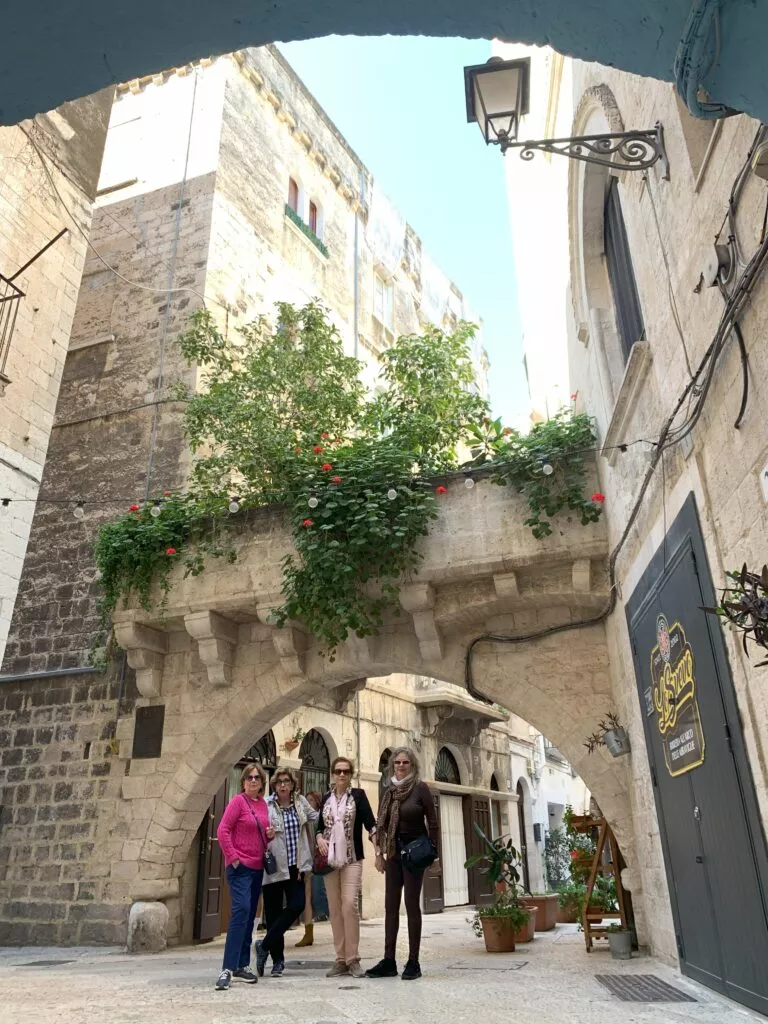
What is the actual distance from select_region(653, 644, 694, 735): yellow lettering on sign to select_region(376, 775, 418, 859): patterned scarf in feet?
5.31

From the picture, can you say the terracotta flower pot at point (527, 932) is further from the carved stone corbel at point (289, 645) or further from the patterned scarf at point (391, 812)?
the carved stone corbel at point (289, 645)

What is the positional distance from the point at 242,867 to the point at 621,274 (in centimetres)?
494

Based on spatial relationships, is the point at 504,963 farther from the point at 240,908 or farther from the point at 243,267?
the point at 243,267

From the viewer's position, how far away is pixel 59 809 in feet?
28.1

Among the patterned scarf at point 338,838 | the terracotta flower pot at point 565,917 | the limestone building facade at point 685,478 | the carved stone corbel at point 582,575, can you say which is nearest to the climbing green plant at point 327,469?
the carved stone corbel at point 582,575

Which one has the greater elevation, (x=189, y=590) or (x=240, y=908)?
(x=189, y=590)

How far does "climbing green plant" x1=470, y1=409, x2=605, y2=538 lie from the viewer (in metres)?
6.90

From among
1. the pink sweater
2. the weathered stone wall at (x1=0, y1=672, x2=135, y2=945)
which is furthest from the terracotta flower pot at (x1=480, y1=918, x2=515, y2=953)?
the weathered stone wall at (x1=0, y1=672, x2=135, y2=945)

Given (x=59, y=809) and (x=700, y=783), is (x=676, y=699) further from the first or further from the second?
(x=59, y=809)

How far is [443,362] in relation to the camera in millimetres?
9289

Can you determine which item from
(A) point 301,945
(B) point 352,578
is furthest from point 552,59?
(A) point 301,945

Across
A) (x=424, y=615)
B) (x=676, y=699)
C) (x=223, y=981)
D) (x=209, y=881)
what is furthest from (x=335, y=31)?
(x=209, y=881)

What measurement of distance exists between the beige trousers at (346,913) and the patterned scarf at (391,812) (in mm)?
292

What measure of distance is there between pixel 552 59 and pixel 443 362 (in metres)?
3.20
